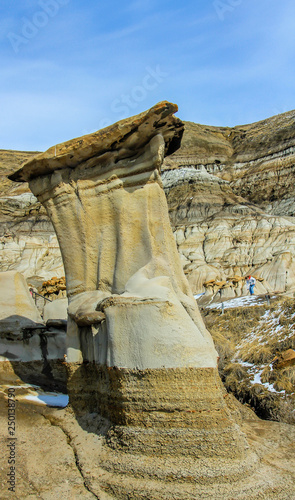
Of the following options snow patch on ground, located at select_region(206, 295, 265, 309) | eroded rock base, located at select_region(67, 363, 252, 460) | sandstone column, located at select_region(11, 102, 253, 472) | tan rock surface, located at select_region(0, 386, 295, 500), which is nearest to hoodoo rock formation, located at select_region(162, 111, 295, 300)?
snow patch on ground, located at select_region(206, 295, 265, 309)

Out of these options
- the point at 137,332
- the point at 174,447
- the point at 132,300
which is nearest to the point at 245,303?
the point at 132,300

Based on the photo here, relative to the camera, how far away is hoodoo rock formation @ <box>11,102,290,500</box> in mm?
4570

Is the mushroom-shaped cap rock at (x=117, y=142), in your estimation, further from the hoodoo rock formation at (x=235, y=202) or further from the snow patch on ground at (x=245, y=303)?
the hoodoo rock formation at (x=235, y=202)

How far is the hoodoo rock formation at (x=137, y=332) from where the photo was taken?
4570mm

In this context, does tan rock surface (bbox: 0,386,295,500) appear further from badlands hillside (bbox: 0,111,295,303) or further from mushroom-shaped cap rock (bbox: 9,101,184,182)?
badlands hillside (bbox: 0,111,295,303)

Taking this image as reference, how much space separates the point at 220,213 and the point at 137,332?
36.5 m

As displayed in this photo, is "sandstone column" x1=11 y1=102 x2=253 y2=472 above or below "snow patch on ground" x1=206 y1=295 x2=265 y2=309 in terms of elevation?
above

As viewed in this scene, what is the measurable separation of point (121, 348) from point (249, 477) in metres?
1.76

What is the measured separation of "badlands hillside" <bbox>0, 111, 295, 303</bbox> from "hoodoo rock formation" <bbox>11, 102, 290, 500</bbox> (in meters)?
17.9

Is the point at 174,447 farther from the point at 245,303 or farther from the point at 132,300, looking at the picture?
the point at 245,303

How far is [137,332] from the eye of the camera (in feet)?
17.0

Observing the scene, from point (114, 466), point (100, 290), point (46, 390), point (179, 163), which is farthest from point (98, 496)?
point (179, 163)

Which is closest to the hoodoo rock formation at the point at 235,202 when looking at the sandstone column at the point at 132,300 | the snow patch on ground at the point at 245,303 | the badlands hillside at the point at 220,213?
the badlands hillside at the point at 220,213

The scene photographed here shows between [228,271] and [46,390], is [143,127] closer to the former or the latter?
A: [46,390]
